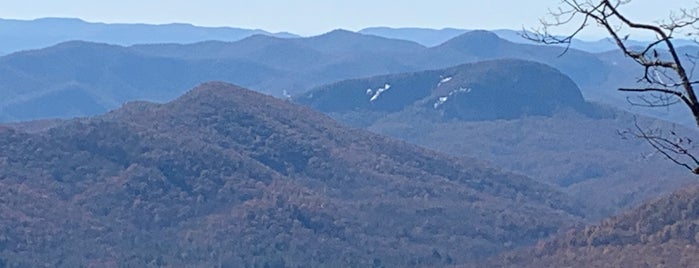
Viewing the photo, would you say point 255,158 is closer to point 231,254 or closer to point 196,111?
point 196,111

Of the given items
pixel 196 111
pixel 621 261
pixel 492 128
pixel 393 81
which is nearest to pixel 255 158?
pixel 196 111

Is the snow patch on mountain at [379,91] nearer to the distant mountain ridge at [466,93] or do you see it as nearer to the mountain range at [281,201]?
the distant mountain ridge at [466,93]

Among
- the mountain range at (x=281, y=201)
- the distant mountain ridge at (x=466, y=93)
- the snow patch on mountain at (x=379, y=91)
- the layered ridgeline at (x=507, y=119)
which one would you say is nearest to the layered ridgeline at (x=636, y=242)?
the mountain range at (x=281, y=201)

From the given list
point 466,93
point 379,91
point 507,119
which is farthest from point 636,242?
point 379,91

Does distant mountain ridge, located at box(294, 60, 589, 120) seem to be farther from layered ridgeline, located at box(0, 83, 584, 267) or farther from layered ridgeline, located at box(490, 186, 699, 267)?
layered ridgeline, located at box(490, 186, 699, 267)

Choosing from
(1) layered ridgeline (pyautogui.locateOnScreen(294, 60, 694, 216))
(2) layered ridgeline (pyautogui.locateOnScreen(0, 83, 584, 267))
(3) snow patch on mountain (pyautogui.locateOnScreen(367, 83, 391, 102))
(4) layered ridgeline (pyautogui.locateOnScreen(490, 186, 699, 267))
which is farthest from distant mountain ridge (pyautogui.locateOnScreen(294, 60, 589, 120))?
(4) layered ridgeline (pyautogui.locateOnScreen(490, 186, 699, 267))

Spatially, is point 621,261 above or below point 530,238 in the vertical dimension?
above
